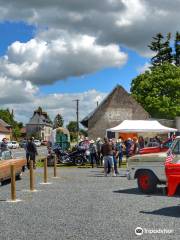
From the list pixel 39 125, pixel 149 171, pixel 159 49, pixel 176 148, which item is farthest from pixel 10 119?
pixel 176 148

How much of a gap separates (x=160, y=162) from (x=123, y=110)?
141 feet

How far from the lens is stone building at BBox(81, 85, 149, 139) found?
56.5m

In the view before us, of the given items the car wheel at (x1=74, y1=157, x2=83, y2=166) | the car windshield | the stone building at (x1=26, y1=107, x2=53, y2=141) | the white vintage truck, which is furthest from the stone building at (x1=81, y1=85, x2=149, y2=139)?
the stone building at (x1=26, y1=107, x2=53, y2=141)

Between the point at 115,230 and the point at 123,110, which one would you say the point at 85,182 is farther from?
the point at 123,110

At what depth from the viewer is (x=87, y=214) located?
10.7 metres

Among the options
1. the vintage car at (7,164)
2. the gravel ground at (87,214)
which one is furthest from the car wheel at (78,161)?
the gravel ground at (87,214)

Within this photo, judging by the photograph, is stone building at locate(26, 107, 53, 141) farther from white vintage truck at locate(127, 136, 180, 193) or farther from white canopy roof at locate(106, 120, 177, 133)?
white vintage truck at locate(127, 136, 180, 193)

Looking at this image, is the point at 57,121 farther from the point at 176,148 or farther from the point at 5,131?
the point at 176,148

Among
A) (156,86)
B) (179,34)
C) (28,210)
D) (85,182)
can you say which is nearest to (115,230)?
(28,210)

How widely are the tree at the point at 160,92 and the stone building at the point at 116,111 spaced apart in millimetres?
3113

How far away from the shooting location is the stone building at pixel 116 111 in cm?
5653

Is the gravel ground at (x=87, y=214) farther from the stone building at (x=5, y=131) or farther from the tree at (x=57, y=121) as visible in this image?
the tree at (x=57, y=121)

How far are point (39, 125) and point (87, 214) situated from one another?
6130 inches

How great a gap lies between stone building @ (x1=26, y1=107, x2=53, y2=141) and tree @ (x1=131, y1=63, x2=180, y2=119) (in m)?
95.4
